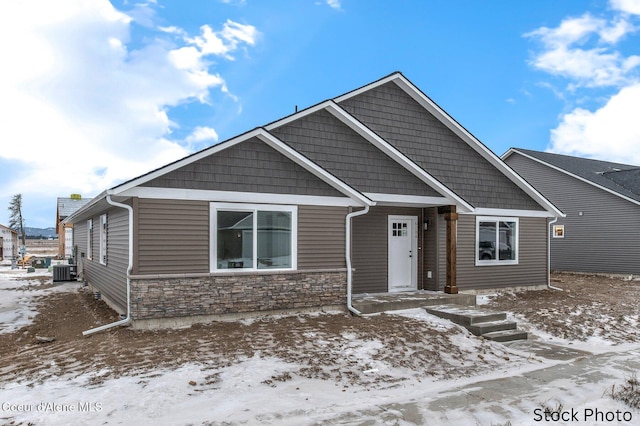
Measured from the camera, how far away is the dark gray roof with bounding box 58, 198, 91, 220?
26.2 metres

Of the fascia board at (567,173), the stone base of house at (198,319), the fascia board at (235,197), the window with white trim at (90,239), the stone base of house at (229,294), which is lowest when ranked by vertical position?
the stone base of house at (198,319)

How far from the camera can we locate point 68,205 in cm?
2755

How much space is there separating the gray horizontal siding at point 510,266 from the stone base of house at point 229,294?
4.65m

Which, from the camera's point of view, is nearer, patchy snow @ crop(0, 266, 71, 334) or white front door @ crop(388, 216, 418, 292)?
patchy snow @ crop(0, 266, 71, 334)

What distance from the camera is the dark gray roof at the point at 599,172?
68.5 ft

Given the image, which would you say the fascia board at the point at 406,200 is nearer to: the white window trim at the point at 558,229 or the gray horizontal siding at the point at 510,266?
the gray horizontal siding at the point at 510,266

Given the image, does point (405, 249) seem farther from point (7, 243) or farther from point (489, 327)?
point (7, 243)

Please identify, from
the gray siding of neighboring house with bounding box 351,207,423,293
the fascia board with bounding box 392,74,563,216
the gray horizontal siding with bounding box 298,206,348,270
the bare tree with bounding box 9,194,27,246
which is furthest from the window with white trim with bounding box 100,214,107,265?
the bare tree with bounding box 9,194,27,246

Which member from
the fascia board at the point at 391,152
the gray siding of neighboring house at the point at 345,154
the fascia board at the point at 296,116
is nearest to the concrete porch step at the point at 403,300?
the fascia board at the point at 391,152

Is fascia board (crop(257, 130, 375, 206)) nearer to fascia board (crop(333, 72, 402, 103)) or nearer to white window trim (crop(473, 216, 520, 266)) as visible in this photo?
fascia board (crop(333, 72, 402, 103))

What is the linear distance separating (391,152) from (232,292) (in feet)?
18.3

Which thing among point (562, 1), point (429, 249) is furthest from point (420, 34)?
point (429, 249)

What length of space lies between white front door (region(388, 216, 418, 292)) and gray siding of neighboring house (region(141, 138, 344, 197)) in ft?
11.0

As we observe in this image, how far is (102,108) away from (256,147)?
6.93 meters
